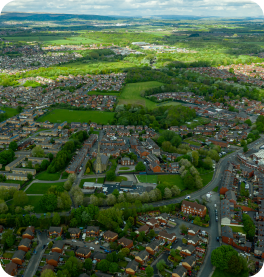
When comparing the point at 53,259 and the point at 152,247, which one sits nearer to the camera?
the point at 53,259

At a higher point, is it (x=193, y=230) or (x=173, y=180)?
(x=193, y=230)

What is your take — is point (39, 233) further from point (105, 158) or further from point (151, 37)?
point (151, 37)

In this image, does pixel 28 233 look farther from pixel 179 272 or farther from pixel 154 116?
pixel 154 116

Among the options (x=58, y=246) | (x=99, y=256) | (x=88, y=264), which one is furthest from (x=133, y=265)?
(x=58, y=246)

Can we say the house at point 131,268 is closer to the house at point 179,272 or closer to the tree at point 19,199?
the house at point 179,272

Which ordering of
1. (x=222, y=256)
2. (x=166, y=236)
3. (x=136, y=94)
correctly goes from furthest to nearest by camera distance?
(x=136, y=94) → (x=166, y=236) → (x=222, y=256)

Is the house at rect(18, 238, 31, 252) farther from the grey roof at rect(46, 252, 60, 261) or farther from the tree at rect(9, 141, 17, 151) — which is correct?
the tree at rect(9, 141, 17, 151)

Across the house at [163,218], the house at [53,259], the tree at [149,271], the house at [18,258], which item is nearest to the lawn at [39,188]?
the house at [18,258]
